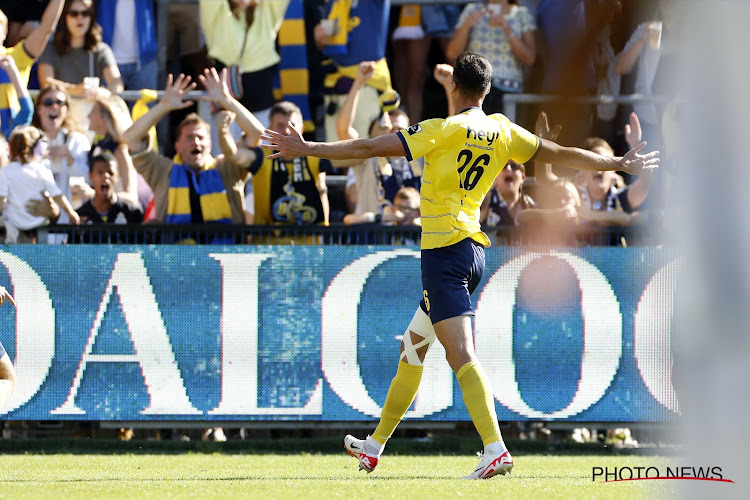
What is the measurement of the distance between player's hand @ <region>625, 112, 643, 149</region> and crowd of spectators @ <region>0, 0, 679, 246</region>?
20mm

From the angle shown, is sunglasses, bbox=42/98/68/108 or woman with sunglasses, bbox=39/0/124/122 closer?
sunglasses, bbox=42/98/68/108

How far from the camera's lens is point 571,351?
9453mm

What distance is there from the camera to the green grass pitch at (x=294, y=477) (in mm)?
5848

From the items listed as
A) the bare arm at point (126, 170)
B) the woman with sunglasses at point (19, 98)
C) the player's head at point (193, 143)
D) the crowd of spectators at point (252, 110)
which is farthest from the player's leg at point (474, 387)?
the woman with sunglasses at point (19, 98)

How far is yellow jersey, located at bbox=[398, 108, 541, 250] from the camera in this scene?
6.35 m

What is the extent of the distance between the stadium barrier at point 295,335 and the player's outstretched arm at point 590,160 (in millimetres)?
2764

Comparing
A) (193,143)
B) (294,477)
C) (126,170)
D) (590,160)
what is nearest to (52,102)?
(126,170)

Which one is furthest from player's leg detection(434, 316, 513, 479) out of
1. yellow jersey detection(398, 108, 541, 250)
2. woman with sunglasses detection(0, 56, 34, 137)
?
woman with sunglasses detection(0, 56, 34, 137)

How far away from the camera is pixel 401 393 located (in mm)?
6809

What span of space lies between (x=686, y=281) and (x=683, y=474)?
489 mm

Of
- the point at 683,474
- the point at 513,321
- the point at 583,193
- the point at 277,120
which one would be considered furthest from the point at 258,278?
the point at 683,474

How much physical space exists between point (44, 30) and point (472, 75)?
615cm

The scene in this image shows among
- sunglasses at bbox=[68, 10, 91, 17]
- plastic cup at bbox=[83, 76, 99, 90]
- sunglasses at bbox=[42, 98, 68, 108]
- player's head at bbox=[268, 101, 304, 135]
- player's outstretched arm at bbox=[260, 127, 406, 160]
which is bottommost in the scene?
player's outstretched arm at bbox=[260, 127, 406, 160]

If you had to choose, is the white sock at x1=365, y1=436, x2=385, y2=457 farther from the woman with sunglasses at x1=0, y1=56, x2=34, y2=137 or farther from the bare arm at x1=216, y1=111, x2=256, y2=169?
the woman with sunglasses at x1=0, y1=56, x2=34, y2=137
